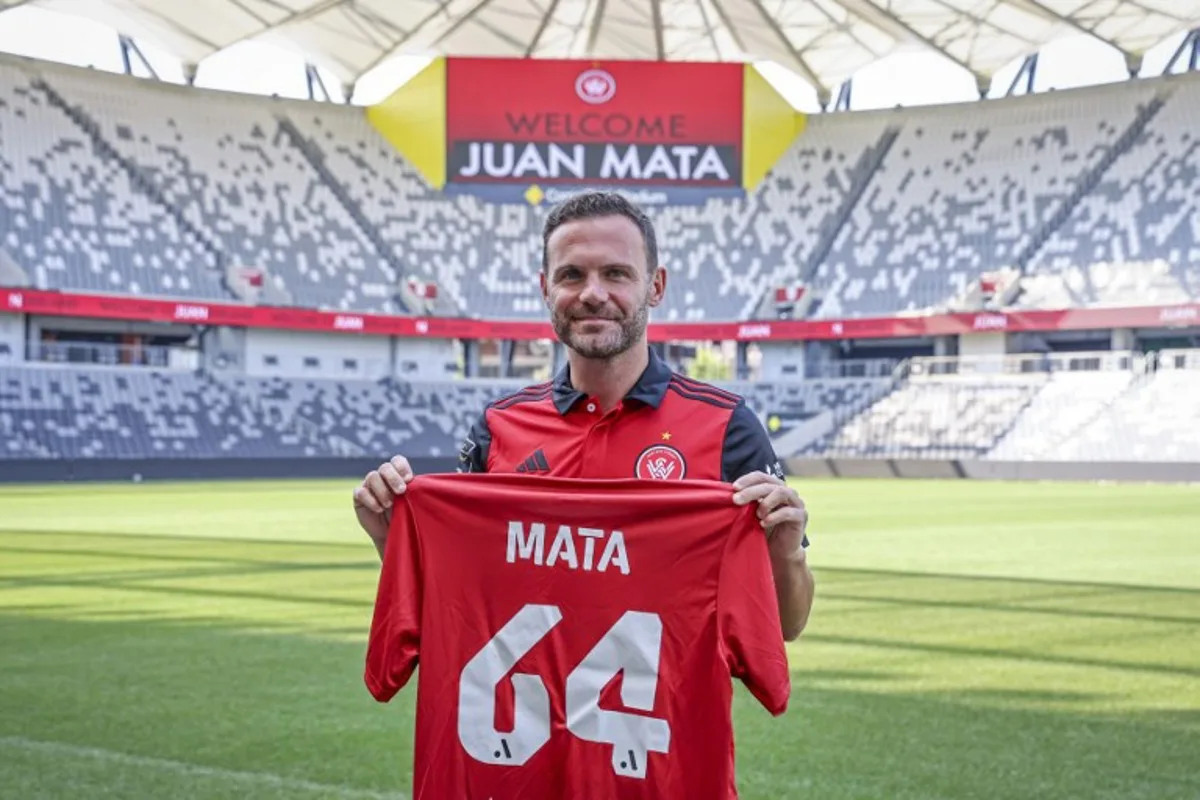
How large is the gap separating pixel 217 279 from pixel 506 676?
143 ft

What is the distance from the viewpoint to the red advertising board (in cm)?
4634

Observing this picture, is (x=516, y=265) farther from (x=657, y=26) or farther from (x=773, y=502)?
(x=773, y=502)

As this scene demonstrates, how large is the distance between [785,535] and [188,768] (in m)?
3.56

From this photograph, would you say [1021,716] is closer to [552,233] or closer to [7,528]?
[552,233]

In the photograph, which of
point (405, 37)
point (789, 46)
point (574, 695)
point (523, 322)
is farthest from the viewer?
point (523, 322)

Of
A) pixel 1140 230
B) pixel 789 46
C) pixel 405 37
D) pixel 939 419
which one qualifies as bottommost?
pixel 939 419

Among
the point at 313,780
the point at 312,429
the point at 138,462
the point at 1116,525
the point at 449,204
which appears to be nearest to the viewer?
the point at 313,780

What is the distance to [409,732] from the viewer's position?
6281mm

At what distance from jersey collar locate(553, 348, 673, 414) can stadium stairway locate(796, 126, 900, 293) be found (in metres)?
46.8

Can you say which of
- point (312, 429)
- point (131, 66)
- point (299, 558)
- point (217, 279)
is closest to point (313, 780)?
point (299, 558)

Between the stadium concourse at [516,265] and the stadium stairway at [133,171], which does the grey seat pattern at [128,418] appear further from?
the stadium stairway at [133,171]

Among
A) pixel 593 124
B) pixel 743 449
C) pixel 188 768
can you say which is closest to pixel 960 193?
pixel 593 124

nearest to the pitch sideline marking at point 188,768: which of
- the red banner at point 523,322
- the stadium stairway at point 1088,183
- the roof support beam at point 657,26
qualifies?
the red banner at point 523,322

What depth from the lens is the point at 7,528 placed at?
18.2m
